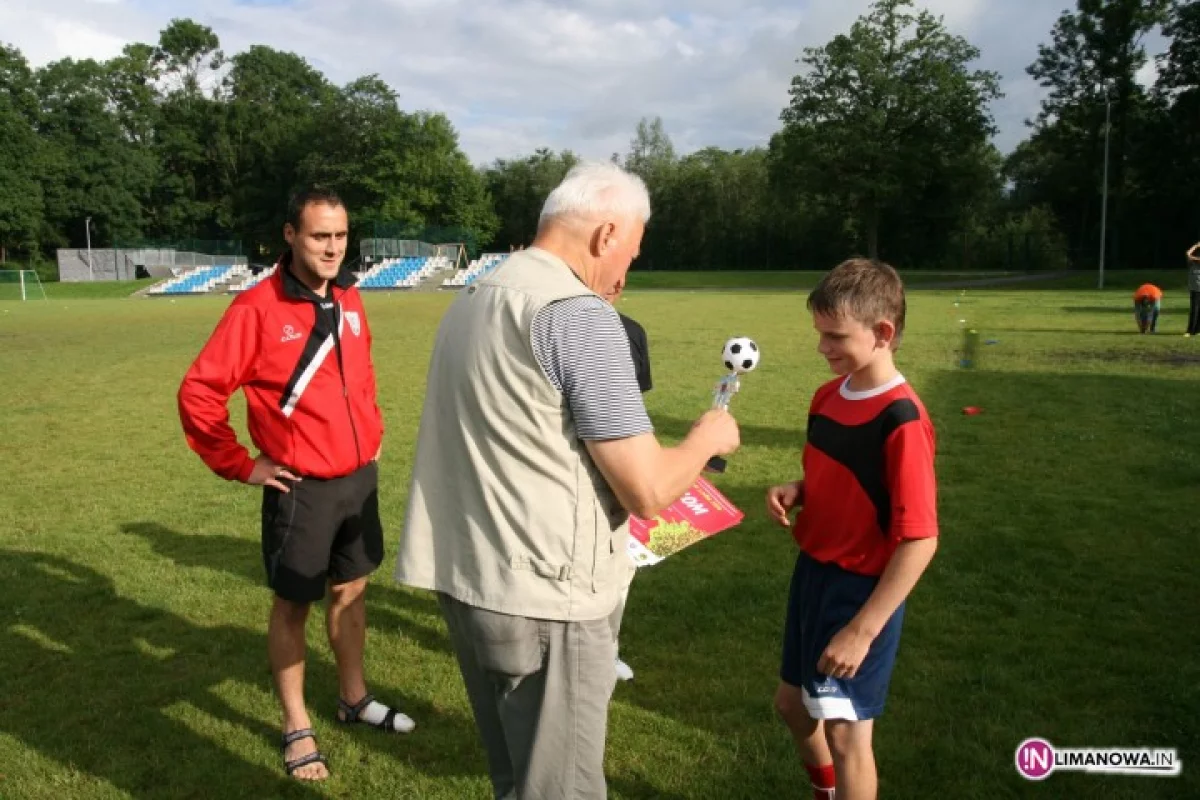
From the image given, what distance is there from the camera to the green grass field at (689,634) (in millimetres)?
3709

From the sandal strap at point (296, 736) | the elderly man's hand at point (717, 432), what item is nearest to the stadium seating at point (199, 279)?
the sandal strap at point (296, 736)

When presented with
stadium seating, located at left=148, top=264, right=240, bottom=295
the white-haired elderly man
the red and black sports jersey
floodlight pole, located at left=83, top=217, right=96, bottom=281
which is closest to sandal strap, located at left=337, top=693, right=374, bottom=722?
the white-haired elderly man

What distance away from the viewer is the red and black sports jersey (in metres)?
2.42

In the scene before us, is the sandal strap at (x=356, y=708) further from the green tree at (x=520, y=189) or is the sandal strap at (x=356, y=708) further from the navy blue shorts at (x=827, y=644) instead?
the green tree at (x=520, y=189)

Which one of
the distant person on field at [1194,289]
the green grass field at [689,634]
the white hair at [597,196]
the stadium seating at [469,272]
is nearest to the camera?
the white hair at [597,196]

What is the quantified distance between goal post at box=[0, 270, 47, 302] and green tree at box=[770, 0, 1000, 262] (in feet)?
144

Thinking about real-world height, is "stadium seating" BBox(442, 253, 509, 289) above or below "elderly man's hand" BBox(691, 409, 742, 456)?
above

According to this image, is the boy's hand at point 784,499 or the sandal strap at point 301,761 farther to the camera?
the sandal strap at point 301,761

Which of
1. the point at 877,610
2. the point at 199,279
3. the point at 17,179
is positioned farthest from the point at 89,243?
the point at 877,610

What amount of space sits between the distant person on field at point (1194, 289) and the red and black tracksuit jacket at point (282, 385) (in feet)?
57.7

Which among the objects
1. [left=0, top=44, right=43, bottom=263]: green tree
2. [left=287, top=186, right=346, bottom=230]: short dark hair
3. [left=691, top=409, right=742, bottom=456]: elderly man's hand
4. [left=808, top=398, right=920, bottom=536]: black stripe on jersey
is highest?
[left=0, top=44, right=43, bottom=263]: green tree

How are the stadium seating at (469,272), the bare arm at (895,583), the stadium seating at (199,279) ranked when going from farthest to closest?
the stadium seating at (469,272) → the stadium seating at (199,279) → the bare arm at (895,583)

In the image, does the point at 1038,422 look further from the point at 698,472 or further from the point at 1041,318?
the point at 1041,318

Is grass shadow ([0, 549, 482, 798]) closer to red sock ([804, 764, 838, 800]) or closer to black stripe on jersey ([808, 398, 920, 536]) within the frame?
red sock ([804, 764, 838, 800])
